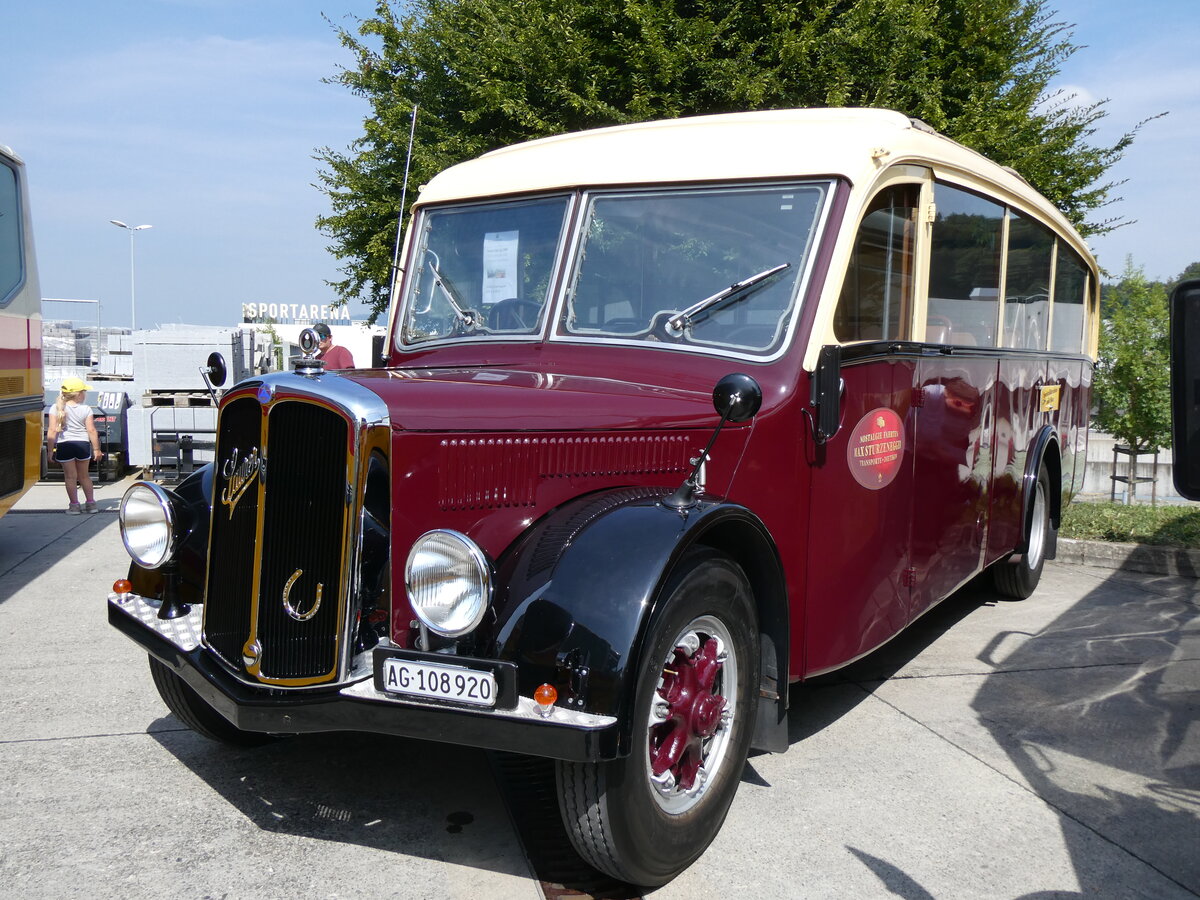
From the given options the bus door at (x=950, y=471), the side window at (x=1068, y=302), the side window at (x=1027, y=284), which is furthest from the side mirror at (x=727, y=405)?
the side window at (x=1068, y=302)

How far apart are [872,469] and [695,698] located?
1.42 meters

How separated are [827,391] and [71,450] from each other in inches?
360

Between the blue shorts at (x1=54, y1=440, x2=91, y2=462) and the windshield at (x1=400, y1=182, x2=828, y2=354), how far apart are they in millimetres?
7558

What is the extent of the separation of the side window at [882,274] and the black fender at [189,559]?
7.41 ft

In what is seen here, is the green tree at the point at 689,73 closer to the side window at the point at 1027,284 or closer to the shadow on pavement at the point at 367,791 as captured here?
the side window at the point at 1027,284

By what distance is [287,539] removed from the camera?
295 cm

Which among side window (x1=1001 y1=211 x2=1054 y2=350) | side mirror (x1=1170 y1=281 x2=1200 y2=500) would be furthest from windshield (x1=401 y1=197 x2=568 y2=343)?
side window (x1=1001 y1=211 x2=1054 y2=350)

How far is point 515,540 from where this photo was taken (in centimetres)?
306

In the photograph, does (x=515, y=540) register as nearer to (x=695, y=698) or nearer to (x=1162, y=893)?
(x=695, y=698)

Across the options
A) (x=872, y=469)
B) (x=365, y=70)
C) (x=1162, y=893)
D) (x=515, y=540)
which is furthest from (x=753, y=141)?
(x=365, y=70)

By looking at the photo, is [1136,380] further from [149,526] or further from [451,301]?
[149,526]

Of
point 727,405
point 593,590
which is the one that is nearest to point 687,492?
point 727,405

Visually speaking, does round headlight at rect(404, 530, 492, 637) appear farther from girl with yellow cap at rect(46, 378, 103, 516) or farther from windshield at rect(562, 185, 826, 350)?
girl with yellow cap at rect(46, 378, 103, 516)

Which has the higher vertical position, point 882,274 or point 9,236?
point 9,236
